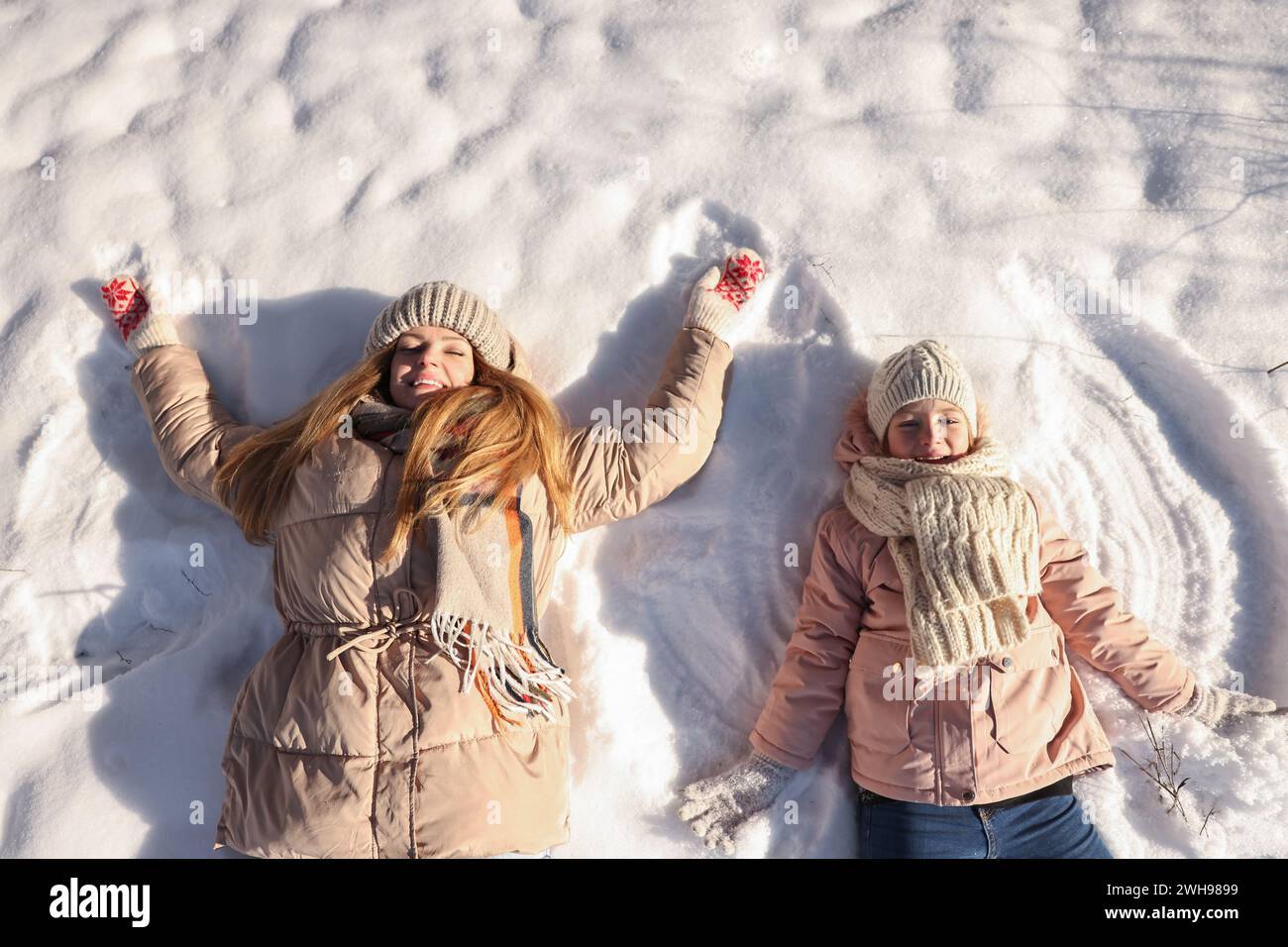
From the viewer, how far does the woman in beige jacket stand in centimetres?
245

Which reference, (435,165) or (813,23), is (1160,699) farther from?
(435,165)

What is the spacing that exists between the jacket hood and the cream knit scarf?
0.15 meters

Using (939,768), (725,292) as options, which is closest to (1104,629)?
(939,768)

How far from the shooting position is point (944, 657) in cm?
252

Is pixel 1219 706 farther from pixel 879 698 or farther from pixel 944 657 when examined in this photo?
pixel 879 698

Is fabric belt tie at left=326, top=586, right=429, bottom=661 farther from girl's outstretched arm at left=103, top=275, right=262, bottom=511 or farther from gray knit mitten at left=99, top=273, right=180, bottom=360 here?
gray knit mitten at left=99, top=273, right=180, bottom=360

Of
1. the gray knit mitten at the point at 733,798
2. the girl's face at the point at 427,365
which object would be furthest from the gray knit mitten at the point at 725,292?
the gray knit mitten at the point at 733,798

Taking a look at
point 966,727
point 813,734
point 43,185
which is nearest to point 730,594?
point 813,734

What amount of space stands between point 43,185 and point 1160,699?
3.94 m

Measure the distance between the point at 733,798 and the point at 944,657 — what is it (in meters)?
0.76

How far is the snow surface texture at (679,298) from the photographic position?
9.42 ft

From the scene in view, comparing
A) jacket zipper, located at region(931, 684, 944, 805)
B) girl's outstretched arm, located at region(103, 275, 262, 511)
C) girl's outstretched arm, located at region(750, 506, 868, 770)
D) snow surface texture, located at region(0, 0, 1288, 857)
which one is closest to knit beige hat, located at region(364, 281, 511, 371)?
snow surface texture, located at region(0, 0, 1288, 857)

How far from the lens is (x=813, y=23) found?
3133 millimetres

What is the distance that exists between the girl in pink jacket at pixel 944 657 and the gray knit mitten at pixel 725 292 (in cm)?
49
